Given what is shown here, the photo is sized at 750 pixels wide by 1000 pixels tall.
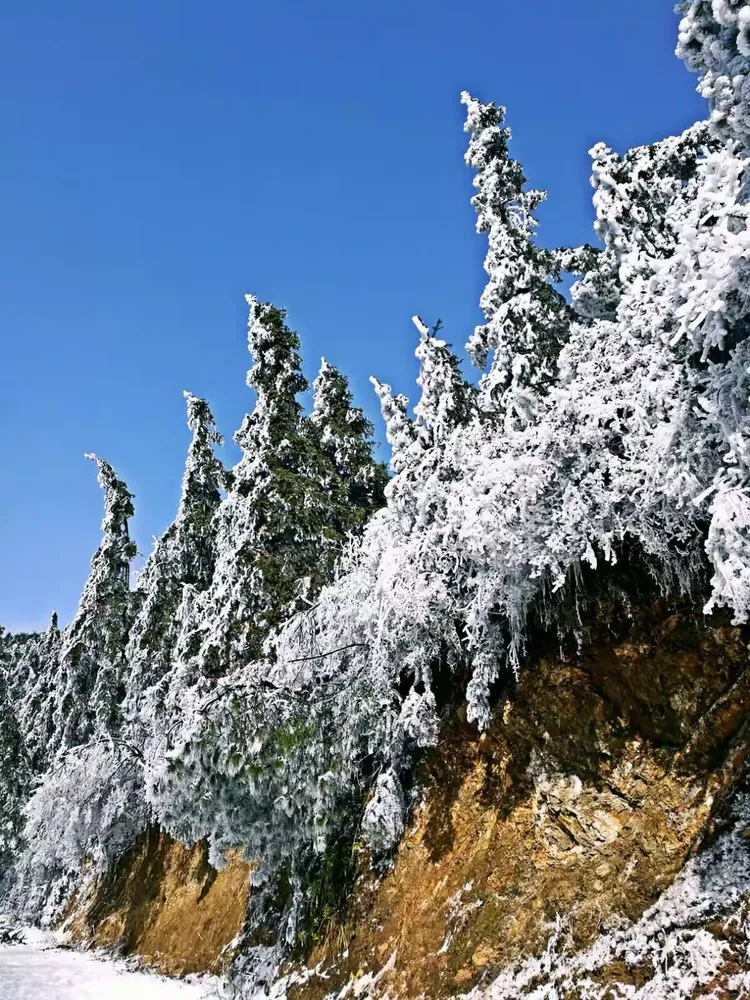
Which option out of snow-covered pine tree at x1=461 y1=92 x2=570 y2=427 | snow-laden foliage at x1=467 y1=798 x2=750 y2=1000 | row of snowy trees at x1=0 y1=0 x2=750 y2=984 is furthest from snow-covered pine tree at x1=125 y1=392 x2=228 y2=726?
snow-laden foliage at x1=467 y1=798 x2=750 y2=1000

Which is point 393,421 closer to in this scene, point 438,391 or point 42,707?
point 438,391

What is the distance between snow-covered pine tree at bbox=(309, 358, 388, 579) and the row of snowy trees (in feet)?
0.64

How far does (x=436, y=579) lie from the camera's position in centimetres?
1204

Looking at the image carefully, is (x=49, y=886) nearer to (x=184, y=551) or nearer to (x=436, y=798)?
(x=184, y=551)

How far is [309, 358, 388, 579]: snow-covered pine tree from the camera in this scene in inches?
859

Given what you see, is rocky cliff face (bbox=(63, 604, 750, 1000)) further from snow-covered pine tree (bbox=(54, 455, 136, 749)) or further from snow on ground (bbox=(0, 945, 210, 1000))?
snow-covered pine tree (bbox=(54, 455, 136, 749))

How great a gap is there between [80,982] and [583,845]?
Answer: 50.6ft

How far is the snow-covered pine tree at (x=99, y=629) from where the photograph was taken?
3572 centimetres

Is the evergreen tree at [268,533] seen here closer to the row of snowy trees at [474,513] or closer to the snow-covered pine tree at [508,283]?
the row of snowy trees at [474,513]

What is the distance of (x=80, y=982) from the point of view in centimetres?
1798

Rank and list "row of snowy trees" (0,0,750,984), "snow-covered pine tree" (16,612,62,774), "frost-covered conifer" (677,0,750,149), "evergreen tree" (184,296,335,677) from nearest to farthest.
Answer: "frost-covered conifer" (677,0,750,149) → "row of snowy trees" (0,0,750,984) → "evergreen tree" (184,296,335,677) → "snow-covered pine tree" (16,612,62,774)

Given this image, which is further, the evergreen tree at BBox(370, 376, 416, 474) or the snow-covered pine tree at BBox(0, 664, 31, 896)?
the snow-covered pine tree at BBox(0, 664, 31, 896)

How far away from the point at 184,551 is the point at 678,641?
2696cm

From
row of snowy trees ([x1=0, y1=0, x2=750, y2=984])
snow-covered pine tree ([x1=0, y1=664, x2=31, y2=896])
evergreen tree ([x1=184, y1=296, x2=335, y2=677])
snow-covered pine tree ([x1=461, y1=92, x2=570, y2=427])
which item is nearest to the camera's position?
row of snowy trees ([x1=0, y1=0, x2=750, y2=984])
